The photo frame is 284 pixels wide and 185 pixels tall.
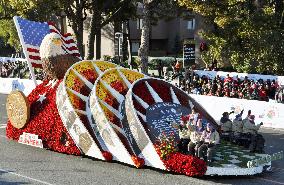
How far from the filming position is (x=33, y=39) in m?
25.2

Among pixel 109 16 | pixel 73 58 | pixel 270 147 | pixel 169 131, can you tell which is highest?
pixel 109 16

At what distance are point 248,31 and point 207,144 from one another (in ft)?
65.6

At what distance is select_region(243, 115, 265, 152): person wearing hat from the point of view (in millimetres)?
20453

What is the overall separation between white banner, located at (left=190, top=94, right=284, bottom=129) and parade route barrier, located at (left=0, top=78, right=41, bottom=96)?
1512 cm

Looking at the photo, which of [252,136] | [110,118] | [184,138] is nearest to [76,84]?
[110,118]

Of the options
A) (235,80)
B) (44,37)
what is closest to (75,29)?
(235,80)

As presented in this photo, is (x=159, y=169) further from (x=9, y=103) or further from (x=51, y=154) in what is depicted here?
(x=9, y=103)

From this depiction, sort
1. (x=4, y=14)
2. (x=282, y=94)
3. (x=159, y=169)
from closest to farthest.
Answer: (x=159, y=169)
(x=282, y=94)
(x=4, y=14)

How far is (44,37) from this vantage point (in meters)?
24.5

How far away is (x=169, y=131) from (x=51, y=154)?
17.4 ft

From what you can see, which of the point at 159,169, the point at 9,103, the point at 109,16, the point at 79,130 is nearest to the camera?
the point at 159,169

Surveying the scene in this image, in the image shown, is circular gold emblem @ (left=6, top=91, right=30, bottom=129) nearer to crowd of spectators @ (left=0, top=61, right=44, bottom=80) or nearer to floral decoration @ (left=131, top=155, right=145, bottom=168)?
floral decoration @ (left=131, top=155, right=145, bottom=168)

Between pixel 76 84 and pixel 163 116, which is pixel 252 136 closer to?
pixel 163 116

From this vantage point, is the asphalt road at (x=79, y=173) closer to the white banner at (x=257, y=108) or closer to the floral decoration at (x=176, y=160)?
the floral decoration at (x=176, y=160)
